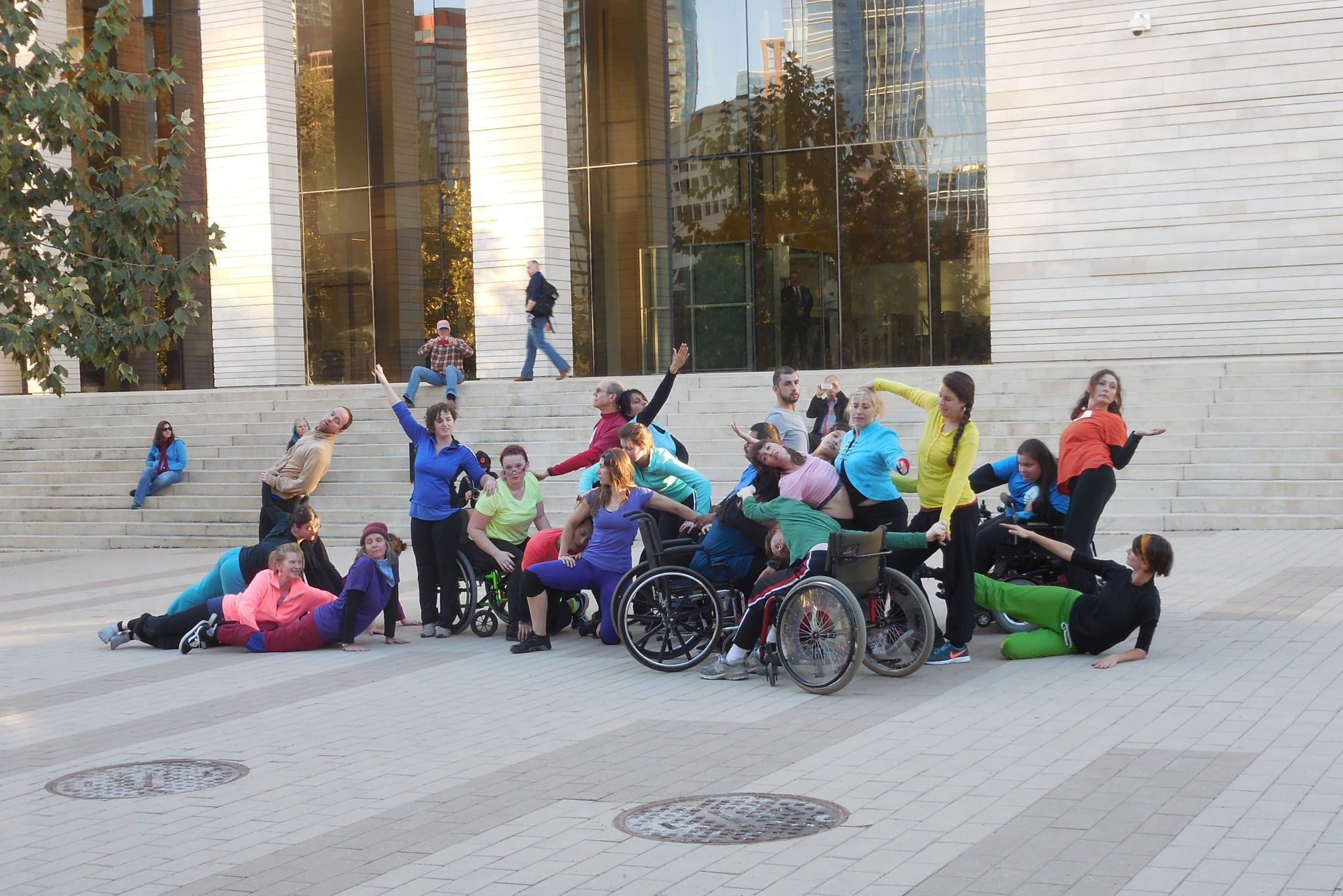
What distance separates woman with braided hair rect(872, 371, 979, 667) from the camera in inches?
340

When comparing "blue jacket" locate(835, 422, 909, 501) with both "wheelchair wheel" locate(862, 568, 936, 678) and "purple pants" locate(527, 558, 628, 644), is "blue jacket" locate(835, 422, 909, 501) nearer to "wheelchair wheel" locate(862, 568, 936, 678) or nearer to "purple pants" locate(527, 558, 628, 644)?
"wheelchair wheel" locate(862, 568, 936, 678)

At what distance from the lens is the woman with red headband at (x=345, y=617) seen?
10078 millimetres

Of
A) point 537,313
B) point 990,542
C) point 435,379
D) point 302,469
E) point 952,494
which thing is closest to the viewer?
point 952,494

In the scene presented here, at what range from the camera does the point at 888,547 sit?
8.66 meters

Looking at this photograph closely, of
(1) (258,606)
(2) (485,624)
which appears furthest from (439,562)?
(1) (258,606)

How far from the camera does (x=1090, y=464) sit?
937cm

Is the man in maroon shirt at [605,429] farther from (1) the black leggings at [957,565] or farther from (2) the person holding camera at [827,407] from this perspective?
(2) the person holding camera at [827,407]

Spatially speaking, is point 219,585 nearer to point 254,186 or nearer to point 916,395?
point 916,395

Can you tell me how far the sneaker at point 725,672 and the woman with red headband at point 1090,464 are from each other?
2229 mm

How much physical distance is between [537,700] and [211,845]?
9.19 feet

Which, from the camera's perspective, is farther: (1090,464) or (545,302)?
(545,302)

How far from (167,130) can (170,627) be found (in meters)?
22.4

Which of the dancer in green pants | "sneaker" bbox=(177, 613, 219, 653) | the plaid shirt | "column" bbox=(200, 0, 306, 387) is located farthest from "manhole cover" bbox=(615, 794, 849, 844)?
"column" bbox=(200, 0, 306, 387)

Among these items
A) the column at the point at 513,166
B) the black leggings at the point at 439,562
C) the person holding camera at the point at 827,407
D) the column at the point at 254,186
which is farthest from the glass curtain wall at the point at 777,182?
the black leggings at the point at 439,562
